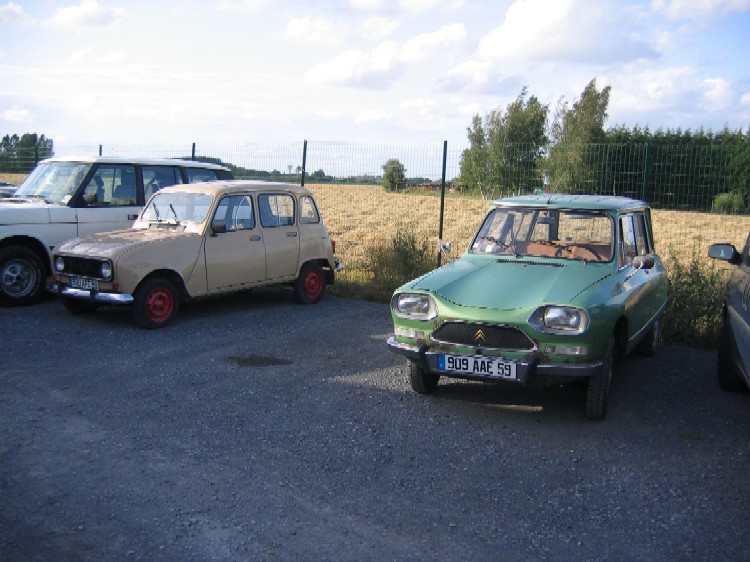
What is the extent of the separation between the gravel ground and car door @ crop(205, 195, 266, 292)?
1493 millimetres

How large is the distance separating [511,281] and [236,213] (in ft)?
15.4

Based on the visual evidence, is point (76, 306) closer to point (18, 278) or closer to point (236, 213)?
point (18, 278)

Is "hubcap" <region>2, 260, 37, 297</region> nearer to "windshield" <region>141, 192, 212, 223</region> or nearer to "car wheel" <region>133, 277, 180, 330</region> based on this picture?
"windshield" <region>141, 192, 212, 223</region>

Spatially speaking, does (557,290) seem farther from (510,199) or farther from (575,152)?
(575,152)

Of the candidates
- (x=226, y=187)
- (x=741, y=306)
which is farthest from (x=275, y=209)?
(x=741, y=306)

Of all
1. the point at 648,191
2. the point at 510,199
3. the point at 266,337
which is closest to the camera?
the point at 510,199

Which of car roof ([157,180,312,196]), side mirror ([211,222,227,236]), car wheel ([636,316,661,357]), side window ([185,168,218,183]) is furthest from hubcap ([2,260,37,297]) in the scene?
car wheel ([636,316,661,357])

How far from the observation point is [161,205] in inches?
383

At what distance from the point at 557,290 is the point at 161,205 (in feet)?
19.7

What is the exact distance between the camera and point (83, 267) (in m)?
8.66

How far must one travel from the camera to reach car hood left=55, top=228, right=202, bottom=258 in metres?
8.52

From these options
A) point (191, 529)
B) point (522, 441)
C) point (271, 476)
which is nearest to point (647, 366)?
point (522, 441)

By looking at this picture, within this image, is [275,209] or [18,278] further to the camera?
[275,209]

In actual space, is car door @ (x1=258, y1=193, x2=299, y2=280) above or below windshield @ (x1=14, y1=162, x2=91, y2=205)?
below
